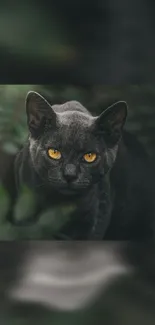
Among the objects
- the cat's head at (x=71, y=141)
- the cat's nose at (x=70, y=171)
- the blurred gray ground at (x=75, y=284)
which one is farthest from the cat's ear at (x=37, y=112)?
the blurred gray ground at (x=75, y=284)

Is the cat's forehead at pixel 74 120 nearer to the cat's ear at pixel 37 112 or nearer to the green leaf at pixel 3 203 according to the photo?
the cat's ear at pixel 37 112

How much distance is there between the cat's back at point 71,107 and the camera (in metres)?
1.78

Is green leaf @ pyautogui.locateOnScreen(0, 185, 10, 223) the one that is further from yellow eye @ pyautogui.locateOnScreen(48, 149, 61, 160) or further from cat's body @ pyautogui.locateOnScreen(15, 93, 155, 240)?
yellow eye @ pyautogui.locateOnScreen(48, 149, 61, 160)

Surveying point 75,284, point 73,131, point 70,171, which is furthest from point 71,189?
point 75,284

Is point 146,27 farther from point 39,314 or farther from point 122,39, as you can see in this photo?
point 39,314

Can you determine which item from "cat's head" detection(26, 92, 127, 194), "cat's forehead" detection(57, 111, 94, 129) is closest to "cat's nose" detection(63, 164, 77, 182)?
"cat's head" detection(26, 92, 127, 194)

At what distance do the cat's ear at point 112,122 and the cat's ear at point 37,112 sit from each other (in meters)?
0.15

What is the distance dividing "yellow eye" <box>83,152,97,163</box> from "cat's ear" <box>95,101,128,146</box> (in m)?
0.06

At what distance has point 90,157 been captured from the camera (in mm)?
1764

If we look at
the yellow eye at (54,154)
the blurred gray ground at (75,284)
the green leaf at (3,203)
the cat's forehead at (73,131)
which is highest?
the cat's forehead at (73,131)

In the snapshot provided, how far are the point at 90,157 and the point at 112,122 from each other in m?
0.13

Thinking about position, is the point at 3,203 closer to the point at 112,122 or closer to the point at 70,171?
the point at 70,171

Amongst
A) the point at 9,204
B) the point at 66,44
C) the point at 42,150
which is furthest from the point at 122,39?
the point at 9,204

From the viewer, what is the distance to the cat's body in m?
1.76
